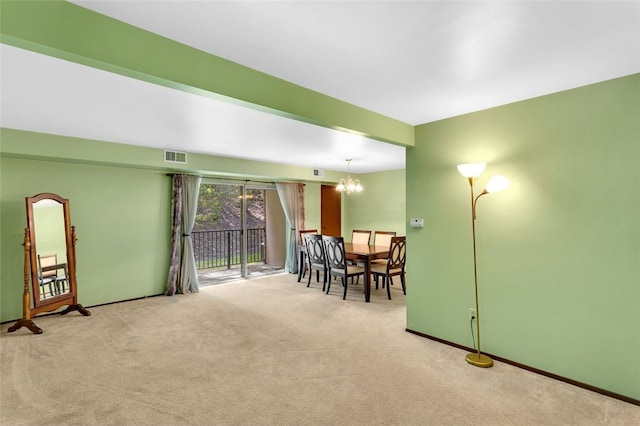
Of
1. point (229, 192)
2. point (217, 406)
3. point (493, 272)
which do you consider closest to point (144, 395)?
point (217, 406)

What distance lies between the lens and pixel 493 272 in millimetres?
2857

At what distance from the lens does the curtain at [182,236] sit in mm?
5259

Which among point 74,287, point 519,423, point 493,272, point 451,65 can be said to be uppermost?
point 451,65

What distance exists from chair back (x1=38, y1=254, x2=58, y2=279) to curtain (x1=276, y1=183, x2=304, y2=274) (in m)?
4.03

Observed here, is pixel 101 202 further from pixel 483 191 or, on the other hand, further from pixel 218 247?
pixel 483 191

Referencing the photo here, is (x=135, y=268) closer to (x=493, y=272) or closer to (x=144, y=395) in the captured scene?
(x=144, y=395)

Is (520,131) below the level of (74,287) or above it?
above

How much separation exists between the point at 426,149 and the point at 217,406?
311cm

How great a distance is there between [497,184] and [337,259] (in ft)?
9.36

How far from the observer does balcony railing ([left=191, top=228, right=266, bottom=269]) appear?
7.05 m

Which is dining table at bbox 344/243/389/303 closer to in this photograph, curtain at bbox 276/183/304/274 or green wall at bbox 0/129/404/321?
curtain at bbox 276/183/304/274

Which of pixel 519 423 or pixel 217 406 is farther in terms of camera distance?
pixel 217 406

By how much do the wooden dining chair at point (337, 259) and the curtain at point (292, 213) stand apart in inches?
75.5

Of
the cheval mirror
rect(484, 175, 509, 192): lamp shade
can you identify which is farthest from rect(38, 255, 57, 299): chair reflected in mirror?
rect(484, 175, 509, 192): lamp shade
